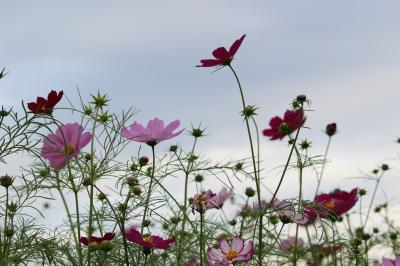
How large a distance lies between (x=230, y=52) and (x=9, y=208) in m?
0.84

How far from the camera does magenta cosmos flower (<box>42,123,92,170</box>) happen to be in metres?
1.68

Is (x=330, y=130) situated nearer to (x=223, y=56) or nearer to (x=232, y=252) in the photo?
(x=223, y=56)

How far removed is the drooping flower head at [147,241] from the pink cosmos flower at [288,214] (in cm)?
35

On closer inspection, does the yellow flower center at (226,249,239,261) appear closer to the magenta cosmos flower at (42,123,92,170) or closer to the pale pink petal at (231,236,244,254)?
the pale pink petal at (231,236,244,254)

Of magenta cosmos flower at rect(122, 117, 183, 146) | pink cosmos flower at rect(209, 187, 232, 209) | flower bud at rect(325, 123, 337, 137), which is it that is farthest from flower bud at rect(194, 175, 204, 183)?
magenta cosmos flower at rect(122, 117, 183, 146)

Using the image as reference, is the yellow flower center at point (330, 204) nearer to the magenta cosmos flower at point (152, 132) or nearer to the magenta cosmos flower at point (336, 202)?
the magenta cosmos flower at point (336, 202)

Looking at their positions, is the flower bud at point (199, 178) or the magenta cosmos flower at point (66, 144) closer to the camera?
the magenta cosmos flower at point (66, 144)

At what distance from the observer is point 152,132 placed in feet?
5.85

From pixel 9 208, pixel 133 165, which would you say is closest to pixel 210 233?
pixel 133 165

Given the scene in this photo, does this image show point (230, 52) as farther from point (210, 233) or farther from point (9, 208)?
point (9, 208)

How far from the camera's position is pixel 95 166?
1759 mm

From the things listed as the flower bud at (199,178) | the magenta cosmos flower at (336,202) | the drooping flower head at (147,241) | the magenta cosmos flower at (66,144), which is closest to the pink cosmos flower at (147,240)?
the drooping flower head at (147,241)

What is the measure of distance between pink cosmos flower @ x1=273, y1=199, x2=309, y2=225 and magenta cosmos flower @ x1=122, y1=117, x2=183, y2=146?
0.35m

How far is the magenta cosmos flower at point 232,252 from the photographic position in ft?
5.31
